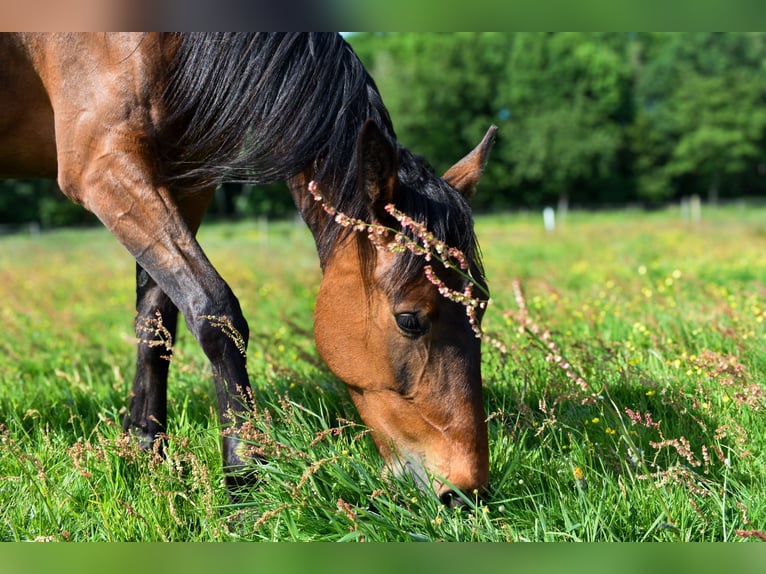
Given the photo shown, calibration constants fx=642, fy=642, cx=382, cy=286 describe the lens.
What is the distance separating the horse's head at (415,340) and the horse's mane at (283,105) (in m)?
0.11

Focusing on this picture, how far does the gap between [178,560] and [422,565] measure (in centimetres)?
46

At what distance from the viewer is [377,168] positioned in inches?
93.1

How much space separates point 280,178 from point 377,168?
480mm

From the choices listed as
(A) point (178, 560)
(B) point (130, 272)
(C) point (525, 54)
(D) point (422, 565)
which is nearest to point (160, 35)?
(A) point (178, 560)

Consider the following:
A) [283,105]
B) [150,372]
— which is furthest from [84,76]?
[150,372]

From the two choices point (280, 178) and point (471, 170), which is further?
point (471, 170)

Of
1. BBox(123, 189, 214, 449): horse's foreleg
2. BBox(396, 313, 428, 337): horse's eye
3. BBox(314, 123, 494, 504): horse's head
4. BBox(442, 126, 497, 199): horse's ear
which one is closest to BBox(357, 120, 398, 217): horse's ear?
BBox(314, 123, 494, 504): horse's head

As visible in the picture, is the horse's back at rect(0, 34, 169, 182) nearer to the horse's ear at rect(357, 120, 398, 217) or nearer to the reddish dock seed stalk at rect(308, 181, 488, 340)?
the reddish dock seed stalk at rect(308, 181, 488, 340)

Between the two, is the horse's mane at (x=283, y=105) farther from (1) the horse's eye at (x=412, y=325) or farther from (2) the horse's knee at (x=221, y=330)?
(2) the horse's knee at (x=221, y=330)

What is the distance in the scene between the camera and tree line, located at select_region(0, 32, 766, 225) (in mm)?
48500

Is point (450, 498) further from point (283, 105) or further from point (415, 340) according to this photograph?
point (283, 105)

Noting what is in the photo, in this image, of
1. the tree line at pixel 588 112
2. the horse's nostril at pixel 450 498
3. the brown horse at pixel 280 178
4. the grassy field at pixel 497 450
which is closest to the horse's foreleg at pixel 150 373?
the grassy field at pixel 497 450

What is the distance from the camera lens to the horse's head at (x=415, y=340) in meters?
2.30
